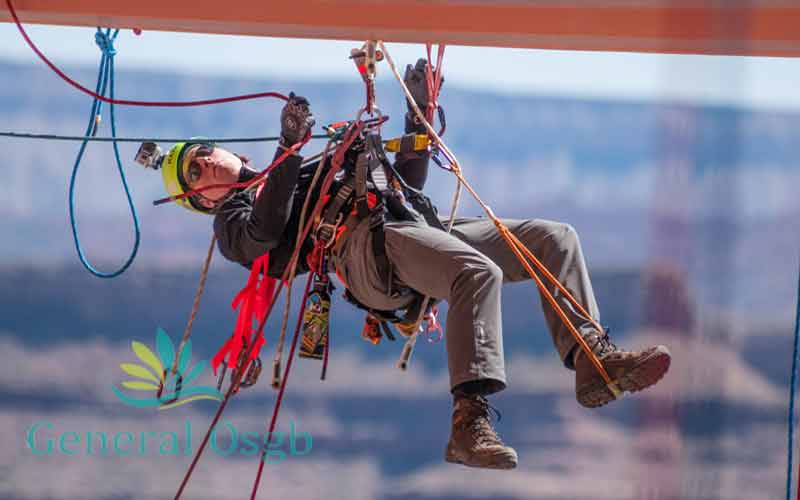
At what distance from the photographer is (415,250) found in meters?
2.28

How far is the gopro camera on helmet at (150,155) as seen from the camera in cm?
266

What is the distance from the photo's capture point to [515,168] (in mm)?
4625

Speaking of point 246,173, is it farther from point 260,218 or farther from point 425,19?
point 425,19


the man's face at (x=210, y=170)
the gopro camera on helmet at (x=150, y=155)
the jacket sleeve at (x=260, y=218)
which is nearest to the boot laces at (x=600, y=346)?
the jacket sleeve at (x=260, y=218)

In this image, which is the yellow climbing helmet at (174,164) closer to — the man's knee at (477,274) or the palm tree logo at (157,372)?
the man's knee at (477,274)

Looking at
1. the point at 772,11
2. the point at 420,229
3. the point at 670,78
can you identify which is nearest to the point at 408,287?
the point at 420,229

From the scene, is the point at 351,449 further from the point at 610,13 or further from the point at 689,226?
the point at 689,226

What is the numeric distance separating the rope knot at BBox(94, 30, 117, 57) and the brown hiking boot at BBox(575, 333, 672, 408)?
141cm

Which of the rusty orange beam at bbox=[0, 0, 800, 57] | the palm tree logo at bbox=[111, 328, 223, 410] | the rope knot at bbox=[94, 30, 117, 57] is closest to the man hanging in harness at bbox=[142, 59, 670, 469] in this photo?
the rusty orange beam at bbox=[0, 0, 800, 57]

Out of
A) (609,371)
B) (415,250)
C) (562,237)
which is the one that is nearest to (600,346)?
(609,371)

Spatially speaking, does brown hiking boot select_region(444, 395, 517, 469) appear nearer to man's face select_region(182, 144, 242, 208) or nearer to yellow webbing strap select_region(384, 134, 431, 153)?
yellow webbing strap select_region(384, 134, 431, 153)

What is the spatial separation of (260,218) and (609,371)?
85 centimetres

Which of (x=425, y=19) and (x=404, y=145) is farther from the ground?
(x=425, y=19)

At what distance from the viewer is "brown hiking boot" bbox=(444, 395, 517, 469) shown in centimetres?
209
